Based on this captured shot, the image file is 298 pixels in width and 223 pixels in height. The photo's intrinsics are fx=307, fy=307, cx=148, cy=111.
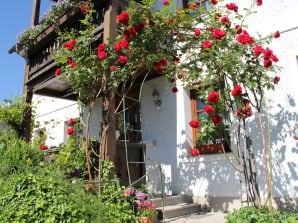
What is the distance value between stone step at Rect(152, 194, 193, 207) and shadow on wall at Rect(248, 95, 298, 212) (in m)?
1.72

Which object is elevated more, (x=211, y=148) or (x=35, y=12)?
(x=35, y=12)

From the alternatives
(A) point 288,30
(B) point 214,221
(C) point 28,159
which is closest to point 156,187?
(B) point 214,221

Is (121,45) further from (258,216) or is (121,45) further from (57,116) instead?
(57,116)

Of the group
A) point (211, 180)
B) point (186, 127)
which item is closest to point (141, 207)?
point (211, 180)

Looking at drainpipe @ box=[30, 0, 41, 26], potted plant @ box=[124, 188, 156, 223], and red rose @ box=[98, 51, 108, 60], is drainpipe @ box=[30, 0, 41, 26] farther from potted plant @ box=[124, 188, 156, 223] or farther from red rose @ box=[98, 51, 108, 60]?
potted plant @ box=[124, 188, 156, 223]

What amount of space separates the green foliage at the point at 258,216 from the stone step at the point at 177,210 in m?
1.89

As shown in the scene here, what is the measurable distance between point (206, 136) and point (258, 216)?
2.65 meters

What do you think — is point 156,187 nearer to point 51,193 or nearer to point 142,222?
point 142,222

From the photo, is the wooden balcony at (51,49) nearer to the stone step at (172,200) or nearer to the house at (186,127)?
the house at (186,127)

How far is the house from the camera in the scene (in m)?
5.61

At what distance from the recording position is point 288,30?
5.84 meters

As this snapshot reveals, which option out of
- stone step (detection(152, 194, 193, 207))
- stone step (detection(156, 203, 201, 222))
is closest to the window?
stone step (detection(152, 194, 193, 207))

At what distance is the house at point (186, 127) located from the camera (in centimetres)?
561

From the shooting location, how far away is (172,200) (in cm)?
650
